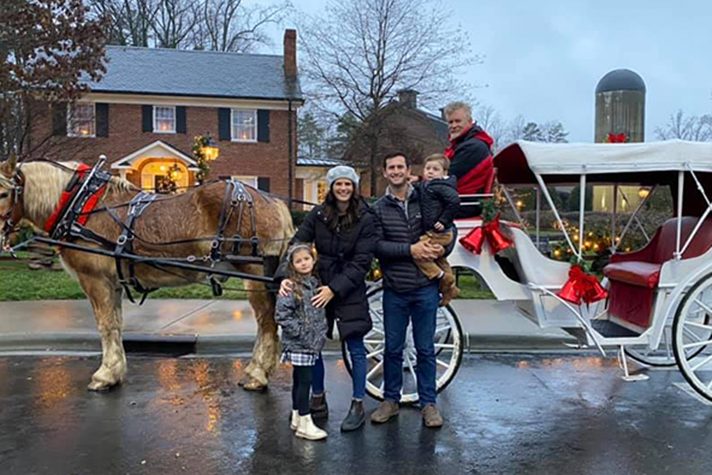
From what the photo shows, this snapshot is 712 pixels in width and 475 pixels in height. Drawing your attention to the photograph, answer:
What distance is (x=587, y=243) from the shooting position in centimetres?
877

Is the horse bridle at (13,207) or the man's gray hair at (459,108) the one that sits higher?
the man's gray hair at (459,108)

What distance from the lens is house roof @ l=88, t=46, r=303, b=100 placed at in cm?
2467

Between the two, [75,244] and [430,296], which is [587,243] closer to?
[430,296]

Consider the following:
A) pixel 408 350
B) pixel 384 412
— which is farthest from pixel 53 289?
pixel 384 412

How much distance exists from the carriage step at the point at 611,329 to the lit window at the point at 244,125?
853 inches

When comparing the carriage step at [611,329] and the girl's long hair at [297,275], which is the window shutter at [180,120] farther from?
the girl's long hair at [297,275]

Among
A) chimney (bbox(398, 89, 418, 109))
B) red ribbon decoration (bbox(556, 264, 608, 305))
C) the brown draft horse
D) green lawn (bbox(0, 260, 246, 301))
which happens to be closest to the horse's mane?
the brown draft horse

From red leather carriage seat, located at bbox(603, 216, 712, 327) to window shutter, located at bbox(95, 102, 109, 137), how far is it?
74.8ft

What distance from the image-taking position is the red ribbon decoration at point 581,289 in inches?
179

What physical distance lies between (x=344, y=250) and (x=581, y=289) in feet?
6.19

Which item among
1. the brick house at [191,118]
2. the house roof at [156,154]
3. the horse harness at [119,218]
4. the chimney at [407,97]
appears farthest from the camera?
the brick house at [191,118]

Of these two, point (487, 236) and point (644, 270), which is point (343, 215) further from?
point (644, 270)

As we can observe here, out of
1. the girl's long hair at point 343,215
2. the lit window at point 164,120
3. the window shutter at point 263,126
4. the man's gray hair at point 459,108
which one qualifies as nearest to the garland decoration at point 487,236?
the man's gray hair at point 459,108

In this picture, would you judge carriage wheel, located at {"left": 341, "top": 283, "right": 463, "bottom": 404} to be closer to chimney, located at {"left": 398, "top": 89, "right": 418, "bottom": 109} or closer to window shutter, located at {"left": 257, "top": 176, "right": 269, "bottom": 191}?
chimney, located at {"left": 398, "top": 89, "right": 418, "bottom": 109}
